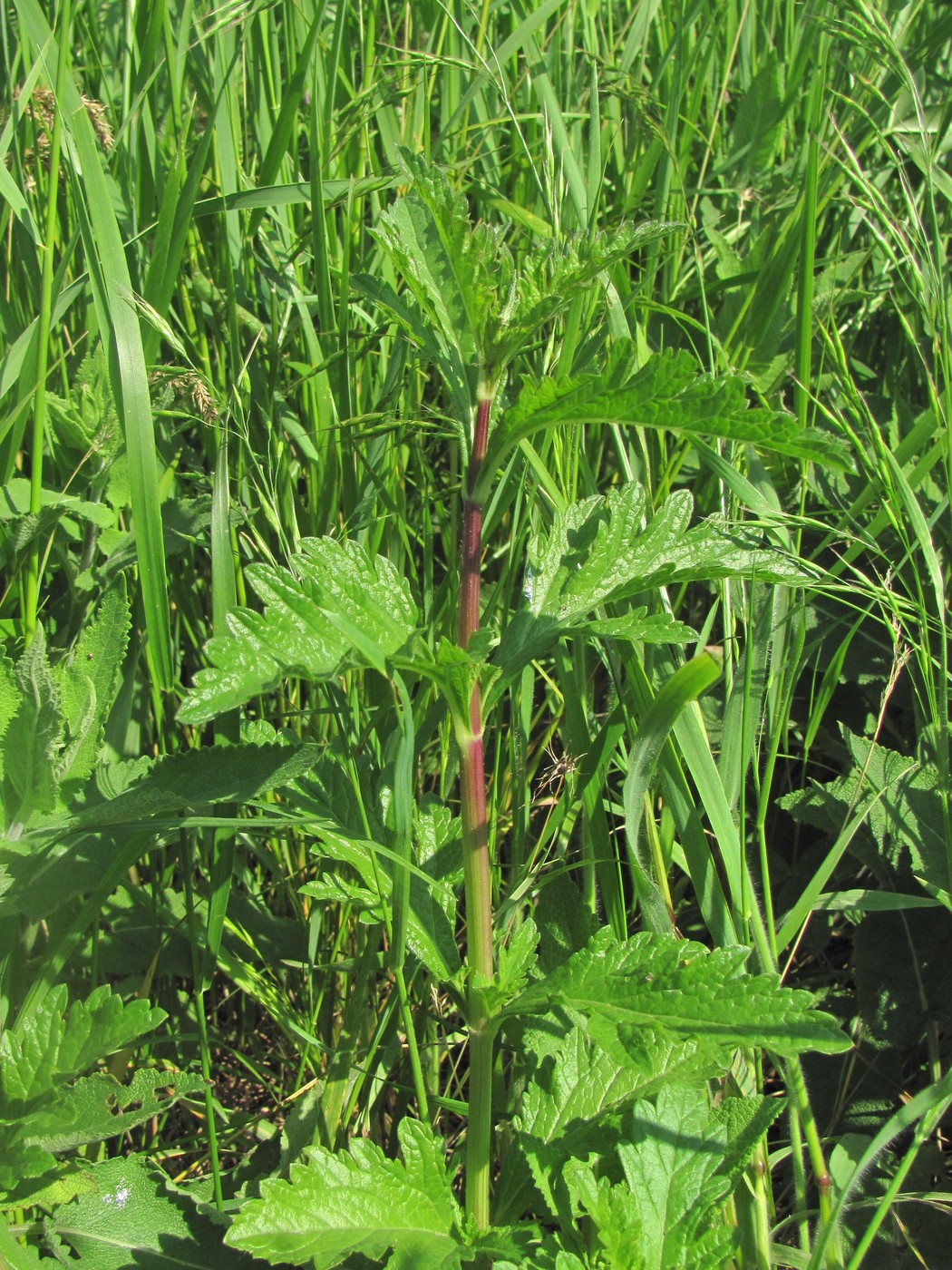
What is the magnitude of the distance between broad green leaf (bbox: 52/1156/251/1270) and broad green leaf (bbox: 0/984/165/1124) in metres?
0.15

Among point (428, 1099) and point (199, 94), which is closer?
point (428, 1099)

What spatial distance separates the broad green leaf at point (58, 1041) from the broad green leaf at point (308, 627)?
35 cm

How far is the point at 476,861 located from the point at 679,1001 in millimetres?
234

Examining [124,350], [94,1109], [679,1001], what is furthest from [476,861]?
[124,350]

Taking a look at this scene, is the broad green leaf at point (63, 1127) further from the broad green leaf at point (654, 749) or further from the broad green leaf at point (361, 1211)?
the broad green leaf at point (654, 749)

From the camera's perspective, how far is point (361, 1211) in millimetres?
1022

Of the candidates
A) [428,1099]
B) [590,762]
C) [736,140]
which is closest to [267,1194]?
[428,1099]

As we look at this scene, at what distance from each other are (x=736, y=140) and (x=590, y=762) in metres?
1.34

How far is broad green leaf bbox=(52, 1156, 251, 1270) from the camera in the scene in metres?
1.15

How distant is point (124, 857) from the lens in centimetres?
113

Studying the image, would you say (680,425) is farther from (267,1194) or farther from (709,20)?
(709,20)

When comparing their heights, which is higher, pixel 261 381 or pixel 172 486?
pixel 261 381

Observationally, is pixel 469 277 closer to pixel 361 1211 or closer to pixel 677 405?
pixel 677 405

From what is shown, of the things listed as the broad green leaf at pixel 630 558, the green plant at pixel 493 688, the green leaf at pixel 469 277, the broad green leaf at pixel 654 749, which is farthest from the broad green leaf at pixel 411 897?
the green leaf at pixel 469 277
